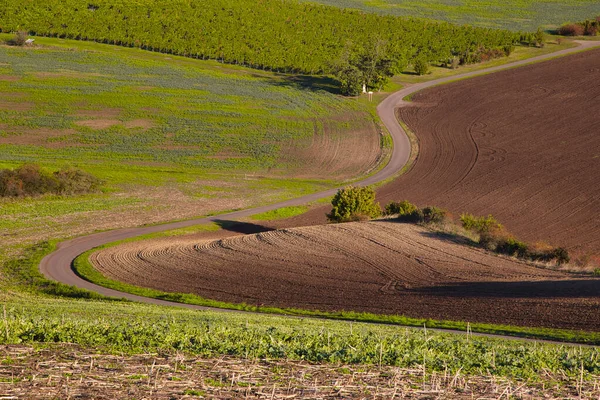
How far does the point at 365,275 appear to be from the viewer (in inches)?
1660

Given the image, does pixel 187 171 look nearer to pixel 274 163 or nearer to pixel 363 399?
pixel 274 163

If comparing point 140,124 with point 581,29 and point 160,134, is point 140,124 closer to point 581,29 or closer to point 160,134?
point 160,134

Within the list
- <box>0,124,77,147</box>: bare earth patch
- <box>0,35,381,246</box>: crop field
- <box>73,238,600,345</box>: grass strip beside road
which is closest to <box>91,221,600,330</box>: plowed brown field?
<box>73,238,600,345</box>: grass strip beside road

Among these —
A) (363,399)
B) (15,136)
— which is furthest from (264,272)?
(15,136)

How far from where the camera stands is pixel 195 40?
123m

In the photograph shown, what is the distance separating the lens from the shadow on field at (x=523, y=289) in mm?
36125

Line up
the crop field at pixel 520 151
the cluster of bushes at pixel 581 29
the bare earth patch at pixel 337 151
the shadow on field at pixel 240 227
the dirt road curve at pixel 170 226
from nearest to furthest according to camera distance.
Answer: the dirt road curve at pixel 170 226 → the shadow on field at pixel 240 227 → the crop field at pixel 520 151 → the bare earth patch at pixel 337 151 → the cluster of bushes at pixel 581 29

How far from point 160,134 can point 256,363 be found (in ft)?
242

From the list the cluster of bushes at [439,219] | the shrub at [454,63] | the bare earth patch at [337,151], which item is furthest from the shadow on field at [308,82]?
the cluster of bushes at [439,219]

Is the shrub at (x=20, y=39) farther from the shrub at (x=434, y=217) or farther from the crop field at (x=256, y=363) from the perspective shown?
the crop field at (x=256, y=363)

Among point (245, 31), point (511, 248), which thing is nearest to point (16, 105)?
point (245, 31)

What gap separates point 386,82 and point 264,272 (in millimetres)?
70443

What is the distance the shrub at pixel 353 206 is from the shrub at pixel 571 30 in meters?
90.6

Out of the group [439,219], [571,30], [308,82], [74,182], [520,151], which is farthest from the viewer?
[571,30]
